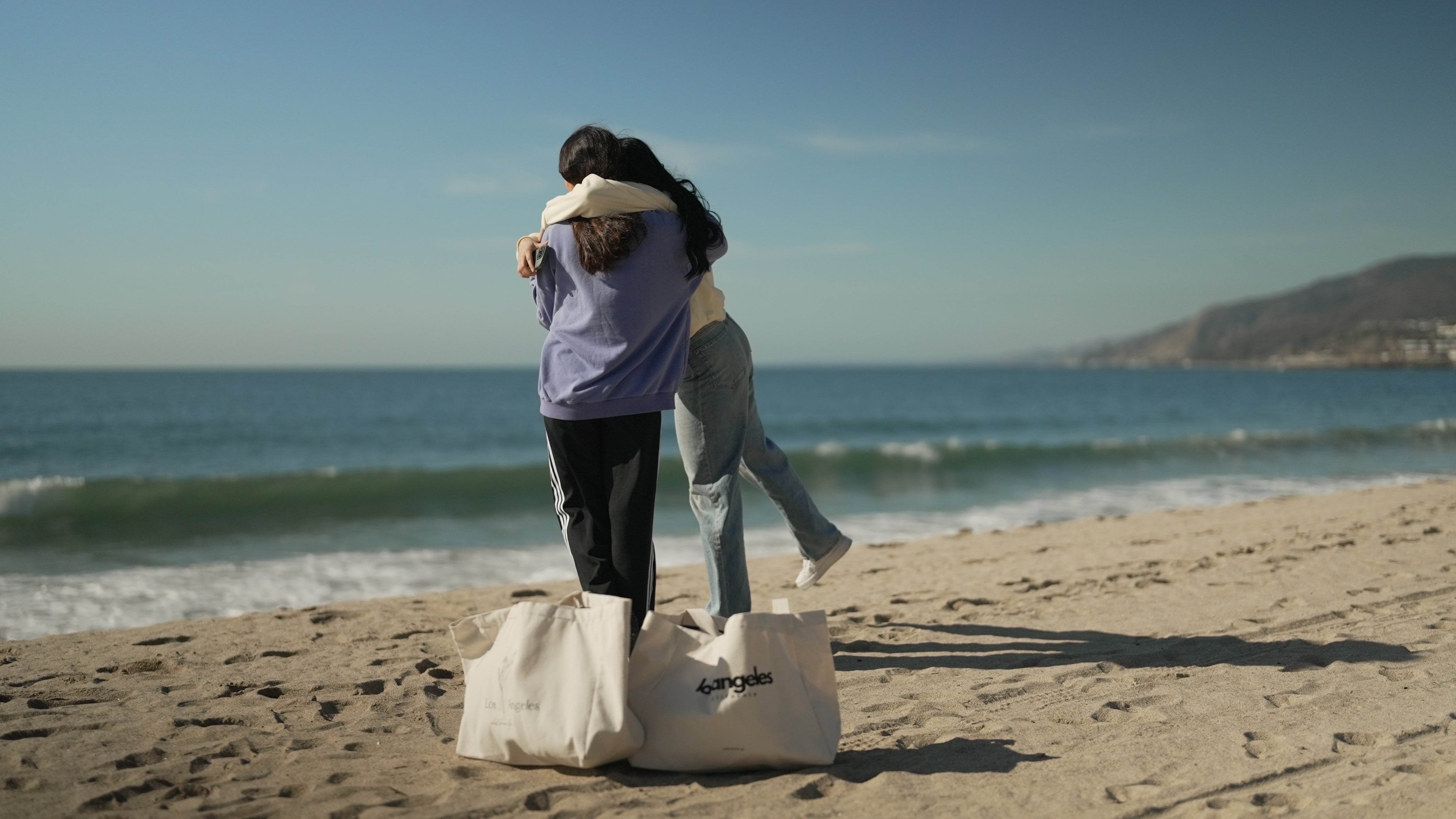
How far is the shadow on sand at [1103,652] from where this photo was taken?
3254 millimetres

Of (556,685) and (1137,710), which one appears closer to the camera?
(556,685)

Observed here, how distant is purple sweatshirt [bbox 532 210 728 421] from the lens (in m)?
2.46

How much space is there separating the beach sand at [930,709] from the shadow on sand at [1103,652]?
2 cm

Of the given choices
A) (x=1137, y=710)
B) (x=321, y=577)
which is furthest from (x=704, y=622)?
(x=321, y=577)

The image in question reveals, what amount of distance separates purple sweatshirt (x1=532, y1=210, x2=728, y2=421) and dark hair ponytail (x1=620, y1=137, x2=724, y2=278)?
0.03m

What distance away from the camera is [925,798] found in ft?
6.90

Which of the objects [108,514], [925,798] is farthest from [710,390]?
[108,514]

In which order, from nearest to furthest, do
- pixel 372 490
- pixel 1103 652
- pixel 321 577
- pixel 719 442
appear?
pixel 719 442, pixel 1103 652, pixel 321 577, pixel 372 490

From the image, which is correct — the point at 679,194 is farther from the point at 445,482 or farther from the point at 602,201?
the point at 445,482

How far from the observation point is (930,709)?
2.83 metres

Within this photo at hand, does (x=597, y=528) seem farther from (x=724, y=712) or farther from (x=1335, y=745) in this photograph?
(x=1335, y=745)

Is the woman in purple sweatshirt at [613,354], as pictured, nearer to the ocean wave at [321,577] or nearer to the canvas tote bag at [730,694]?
the canvas tote bag at [730,694]

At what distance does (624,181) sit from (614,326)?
42 cm

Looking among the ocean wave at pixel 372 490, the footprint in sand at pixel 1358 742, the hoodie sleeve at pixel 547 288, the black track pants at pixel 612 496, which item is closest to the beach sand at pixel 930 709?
the footprint in sand at pixel 1358 742
